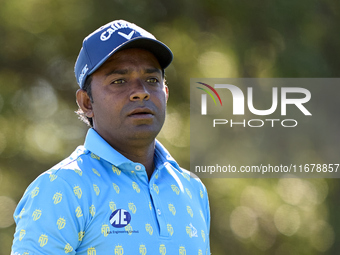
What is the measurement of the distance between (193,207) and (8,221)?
3.91 m

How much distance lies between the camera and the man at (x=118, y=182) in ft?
5.36

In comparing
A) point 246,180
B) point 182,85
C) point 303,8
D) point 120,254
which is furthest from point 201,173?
point 120,254

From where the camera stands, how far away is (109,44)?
1.98 metres

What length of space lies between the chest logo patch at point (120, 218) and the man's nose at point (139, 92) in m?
0.44

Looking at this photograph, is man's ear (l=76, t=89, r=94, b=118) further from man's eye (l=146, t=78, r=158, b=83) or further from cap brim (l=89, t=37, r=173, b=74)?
man's eye (l=146, t=78, r=158, b=83)

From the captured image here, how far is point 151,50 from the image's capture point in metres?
2.11

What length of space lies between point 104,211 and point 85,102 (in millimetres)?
567

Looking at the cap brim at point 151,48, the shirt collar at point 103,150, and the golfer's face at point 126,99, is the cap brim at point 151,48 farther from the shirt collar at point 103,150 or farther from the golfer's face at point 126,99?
the shirt collar at point 103,150

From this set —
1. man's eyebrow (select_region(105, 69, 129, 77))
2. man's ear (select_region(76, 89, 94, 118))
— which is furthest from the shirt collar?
man's eyebrow (select_region(105, 69, 129, 77))

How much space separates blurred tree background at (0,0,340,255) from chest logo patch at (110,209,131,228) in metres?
3.79

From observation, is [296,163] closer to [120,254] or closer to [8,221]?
[8,221]

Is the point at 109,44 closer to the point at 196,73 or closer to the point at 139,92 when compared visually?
the point at 139,92

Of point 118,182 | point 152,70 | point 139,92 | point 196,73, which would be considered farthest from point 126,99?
point 196,73

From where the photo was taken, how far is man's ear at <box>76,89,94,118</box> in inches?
83.0
